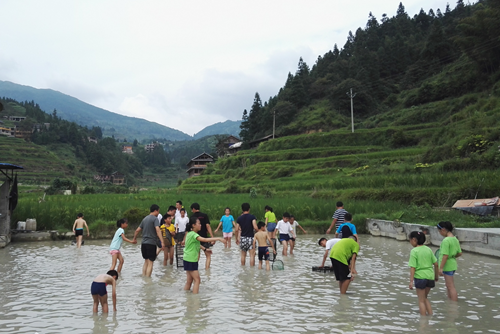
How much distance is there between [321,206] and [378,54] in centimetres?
6571

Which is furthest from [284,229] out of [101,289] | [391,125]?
[391,125]

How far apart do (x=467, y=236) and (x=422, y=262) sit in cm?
900

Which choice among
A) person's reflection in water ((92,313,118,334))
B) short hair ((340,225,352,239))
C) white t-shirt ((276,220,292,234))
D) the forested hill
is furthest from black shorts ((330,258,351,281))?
the forested hill

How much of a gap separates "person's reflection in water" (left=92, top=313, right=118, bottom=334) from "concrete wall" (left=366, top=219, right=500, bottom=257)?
12.0 m

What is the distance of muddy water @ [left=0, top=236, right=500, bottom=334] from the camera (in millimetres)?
6520

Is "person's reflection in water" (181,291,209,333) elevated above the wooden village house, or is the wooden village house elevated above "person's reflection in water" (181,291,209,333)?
the wooden village house

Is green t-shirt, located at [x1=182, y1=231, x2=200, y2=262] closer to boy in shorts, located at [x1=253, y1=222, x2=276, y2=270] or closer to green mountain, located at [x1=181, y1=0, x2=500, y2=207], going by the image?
boy in shorts, located at [x1=253, y1=222, x2=276, y2=270]

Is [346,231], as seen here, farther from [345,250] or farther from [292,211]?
[292,211]

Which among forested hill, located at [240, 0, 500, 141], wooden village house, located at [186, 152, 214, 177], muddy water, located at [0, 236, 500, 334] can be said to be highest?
forested hill, located at [240, 0, 500, 141]

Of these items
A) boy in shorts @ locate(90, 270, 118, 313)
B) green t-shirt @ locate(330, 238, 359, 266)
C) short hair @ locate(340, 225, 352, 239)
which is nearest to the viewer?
boy in shorts @ locate(90, 270, 118, 313)

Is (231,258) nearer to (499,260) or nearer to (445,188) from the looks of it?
(499,260)

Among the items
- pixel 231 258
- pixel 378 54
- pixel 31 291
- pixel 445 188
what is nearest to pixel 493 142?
pixel 445 188

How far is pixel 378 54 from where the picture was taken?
3140 inches

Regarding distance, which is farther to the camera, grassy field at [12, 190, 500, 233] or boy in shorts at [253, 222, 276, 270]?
grassy field at [12, 190, 500, 233]
